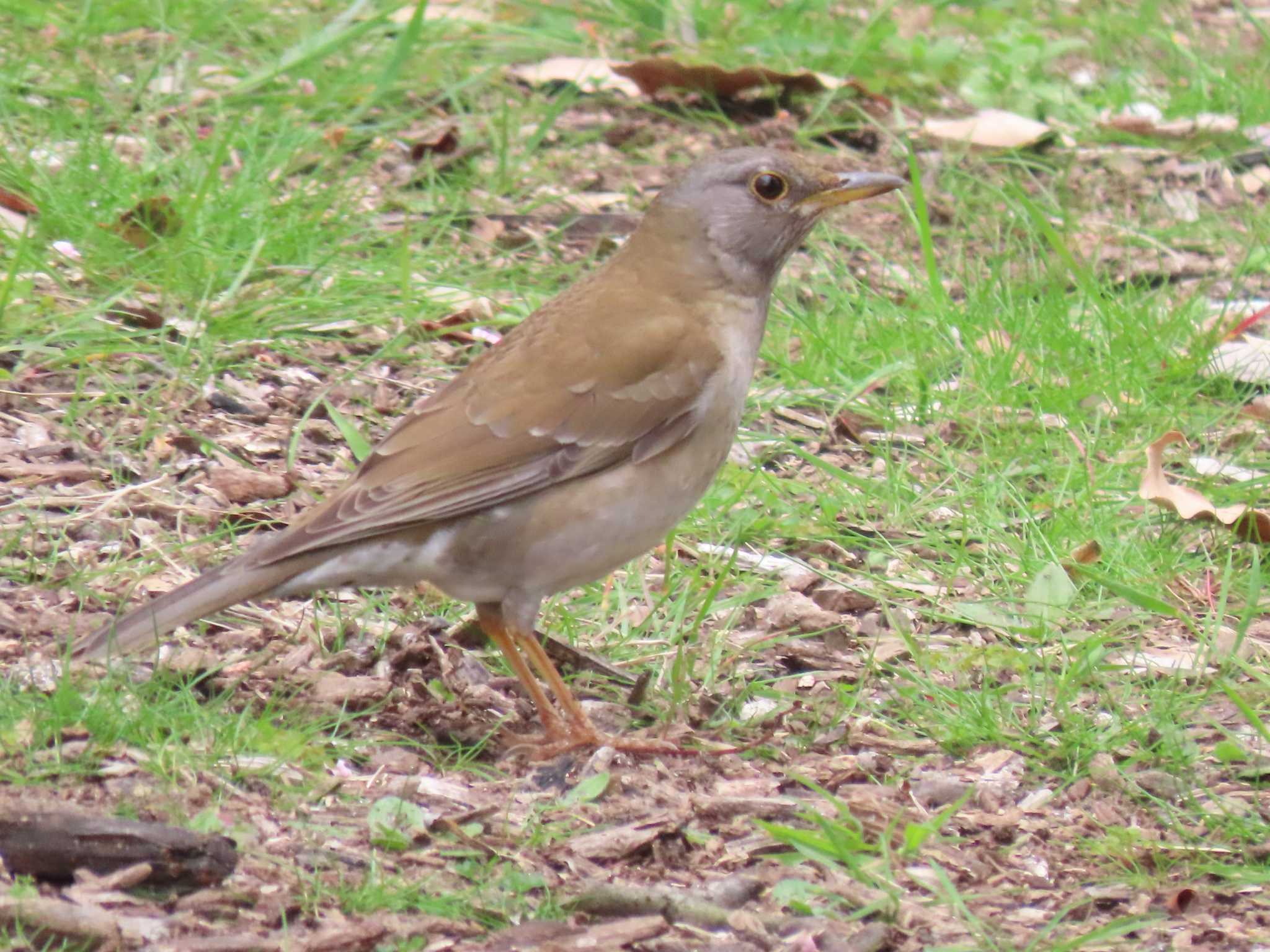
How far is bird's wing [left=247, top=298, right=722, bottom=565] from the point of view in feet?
15.2

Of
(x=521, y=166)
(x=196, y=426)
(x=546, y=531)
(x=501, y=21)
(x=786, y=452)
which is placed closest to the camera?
(x=546, y=531)

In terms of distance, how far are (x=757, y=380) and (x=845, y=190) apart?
1.45m

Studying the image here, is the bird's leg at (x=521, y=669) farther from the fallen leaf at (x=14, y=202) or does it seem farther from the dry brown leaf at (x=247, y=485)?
the fallen leaf at (x=14, y=202)

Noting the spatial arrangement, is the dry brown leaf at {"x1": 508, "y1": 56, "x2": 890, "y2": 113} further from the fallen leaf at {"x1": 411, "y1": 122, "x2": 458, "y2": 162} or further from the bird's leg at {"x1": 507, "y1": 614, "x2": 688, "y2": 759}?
the bird's leg at {"x1": 507, "y1": 614, "x2": 688, "y2": 759}

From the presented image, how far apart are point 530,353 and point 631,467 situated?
0.43 meters

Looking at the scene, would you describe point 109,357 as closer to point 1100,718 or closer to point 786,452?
point 786,452

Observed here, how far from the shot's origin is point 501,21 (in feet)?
30.1

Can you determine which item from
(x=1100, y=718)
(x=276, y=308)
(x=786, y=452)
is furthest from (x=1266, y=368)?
(x=276, y=308)

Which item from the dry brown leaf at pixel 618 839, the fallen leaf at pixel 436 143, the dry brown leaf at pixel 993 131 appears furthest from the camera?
the dry brown leaf at pixel 993 131

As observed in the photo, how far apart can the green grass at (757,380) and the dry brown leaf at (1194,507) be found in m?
0.08

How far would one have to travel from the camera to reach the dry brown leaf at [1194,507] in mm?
5590

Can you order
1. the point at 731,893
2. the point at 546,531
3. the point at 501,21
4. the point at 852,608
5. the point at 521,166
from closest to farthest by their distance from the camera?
the point at 731,893 → the point at 546,531 → the point at 852,608 → the point at 521,166 → the point at 501,21

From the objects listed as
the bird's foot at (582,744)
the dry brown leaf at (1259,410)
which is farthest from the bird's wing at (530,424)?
the dry brown leaf at (1259,410)

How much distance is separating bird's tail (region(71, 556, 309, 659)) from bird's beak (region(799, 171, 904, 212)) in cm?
184
